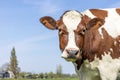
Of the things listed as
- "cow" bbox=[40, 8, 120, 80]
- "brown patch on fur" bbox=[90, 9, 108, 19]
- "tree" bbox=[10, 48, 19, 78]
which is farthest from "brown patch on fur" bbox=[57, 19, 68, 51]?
"tree" bbox=[10, 48, 19, 78]

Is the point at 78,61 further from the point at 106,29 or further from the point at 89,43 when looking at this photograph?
the point at 106,29

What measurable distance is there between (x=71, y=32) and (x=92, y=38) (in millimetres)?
1140

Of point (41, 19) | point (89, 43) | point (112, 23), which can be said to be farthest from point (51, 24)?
point (112, 23)

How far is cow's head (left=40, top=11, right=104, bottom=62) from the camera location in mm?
9484

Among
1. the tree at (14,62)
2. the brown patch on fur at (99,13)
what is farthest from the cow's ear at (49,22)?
the tree at (14,62)

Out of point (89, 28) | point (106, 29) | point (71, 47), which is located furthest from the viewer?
point (106, 29)

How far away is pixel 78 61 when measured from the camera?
10.6 metres

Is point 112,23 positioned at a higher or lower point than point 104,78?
higher

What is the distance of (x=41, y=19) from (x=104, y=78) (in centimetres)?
238

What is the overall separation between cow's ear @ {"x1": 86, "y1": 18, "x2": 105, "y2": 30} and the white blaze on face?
348 millimetres

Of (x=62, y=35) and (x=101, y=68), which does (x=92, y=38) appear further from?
(x=62, y=35)

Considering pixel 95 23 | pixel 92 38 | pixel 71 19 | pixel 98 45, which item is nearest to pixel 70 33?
pixel 71 19

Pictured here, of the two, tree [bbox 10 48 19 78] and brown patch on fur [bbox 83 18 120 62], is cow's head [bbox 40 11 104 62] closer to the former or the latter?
brown patch on fur [bbox 83 18 120 62]

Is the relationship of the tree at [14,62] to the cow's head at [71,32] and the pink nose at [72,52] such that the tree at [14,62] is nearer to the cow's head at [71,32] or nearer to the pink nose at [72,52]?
the cow's head at [71,32]
